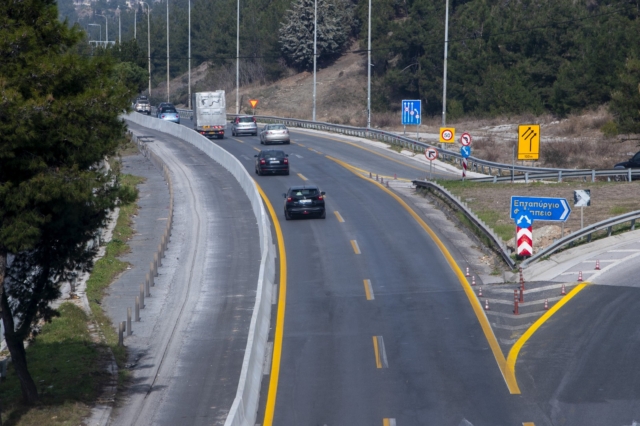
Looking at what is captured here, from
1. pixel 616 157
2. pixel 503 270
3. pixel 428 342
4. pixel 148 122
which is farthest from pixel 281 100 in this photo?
pixel 428 342

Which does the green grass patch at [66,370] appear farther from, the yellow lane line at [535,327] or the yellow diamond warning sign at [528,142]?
the yellow diamond warning sign at [528,142]

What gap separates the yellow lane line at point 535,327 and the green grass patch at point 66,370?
27.3 feet

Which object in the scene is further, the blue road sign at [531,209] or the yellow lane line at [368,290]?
the blue road sign at [531,209]

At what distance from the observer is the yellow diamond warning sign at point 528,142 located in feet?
124

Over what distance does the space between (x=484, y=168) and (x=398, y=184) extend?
7.33 metres

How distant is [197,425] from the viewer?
14.6 m

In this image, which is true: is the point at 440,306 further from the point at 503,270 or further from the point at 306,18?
the point at 306,18

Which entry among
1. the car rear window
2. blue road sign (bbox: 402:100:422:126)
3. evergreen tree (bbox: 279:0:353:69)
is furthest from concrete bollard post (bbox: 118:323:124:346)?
evergreen tree (bbox: 279:0:353:69)

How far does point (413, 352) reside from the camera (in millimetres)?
18031

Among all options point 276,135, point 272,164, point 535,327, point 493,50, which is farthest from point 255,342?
Result: point 493,50

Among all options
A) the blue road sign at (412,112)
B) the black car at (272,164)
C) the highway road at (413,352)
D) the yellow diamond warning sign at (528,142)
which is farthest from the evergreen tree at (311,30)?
the highway road at (413,352)

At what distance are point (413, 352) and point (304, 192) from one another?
1666 cm

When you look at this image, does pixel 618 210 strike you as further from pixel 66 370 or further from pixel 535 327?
pixel 66 370

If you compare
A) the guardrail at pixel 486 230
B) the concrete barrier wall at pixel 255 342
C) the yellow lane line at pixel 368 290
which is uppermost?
the guardrail at pixel 486 230
